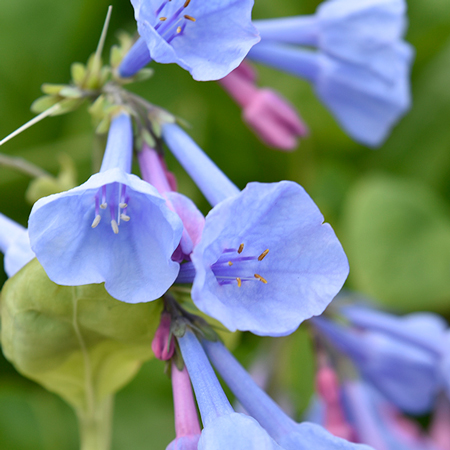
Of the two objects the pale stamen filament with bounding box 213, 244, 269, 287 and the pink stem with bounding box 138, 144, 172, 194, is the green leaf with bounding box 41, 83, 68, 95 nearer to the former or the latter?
the pink stem with bounding box 138, 144, 172, 194

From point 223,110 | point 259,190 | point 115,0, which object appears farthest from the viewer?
point 223,110

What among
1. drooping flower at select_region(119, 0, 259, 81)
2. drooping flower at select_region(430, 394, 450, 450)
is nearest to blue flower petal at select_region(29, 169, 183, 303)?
drooping flower at select_region(119, 0, 259, 81)

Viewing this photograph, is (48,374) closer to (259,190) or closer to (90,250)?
(90,250)

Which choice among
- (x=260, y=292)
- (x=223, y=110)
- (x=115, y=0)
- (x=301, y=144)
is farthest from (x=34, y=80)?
(x=260, y=292)

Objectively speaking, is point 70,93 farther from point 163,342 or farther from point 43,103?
point 163,342

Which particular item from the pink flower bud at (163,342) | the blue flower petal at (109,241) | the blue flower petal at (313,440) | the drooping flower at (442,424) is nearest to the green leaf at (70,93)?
the blue flower petal at (109,241)

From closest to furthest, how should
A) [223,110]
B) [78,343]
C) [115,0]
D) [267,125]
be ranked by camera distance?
[78,343] < [267,125] < [115,0] < [223,110]

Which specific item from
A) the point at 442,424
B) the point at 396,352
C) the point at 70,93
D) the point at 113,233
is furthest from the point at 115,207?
the point at 442,424
